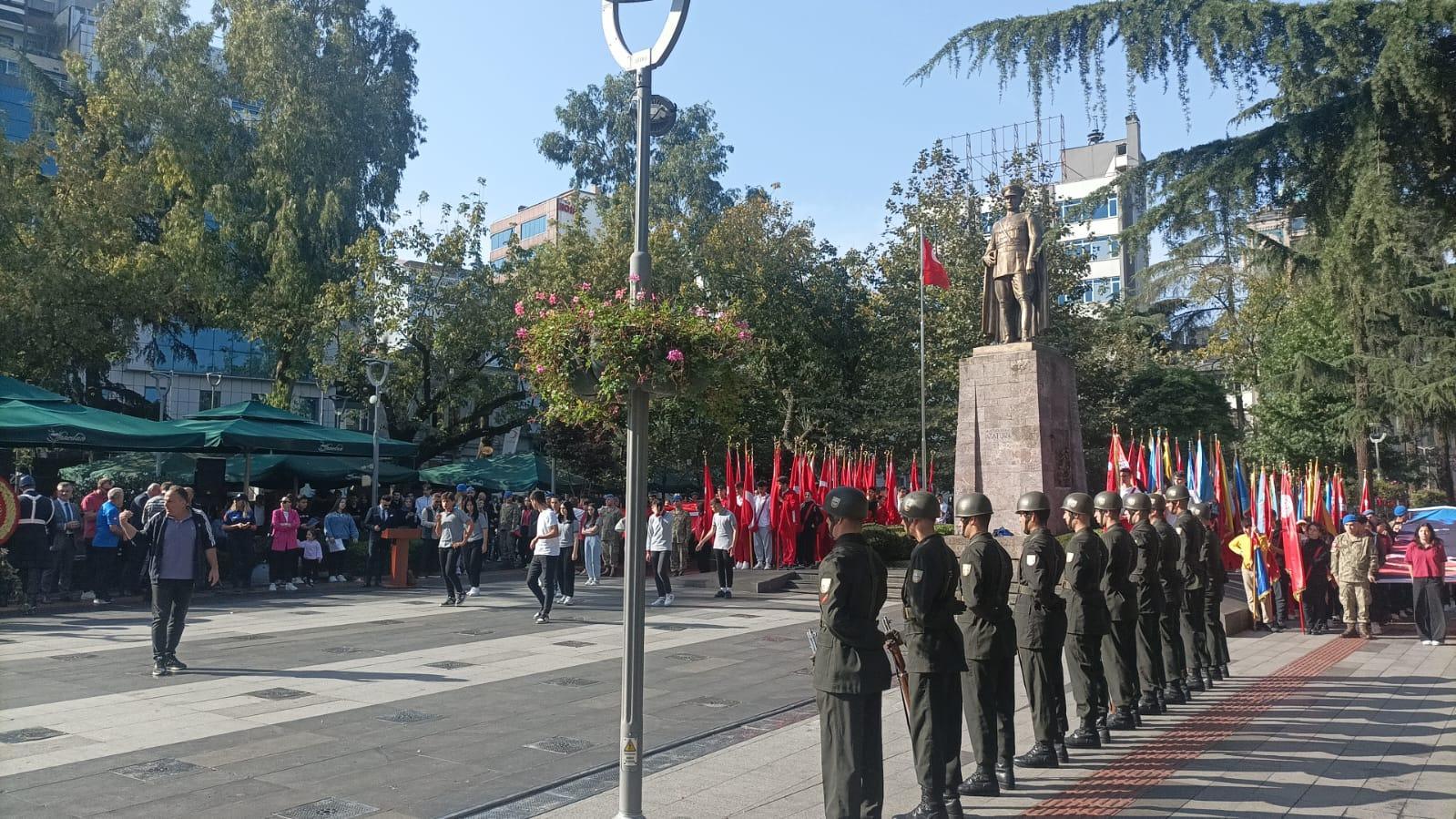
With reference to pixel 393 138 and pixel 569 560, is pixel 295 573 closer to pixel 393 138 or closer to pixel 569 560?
pixel 569 560

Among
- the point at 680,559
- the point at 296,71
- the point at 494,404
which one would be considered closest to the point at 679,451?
the point at 494,404

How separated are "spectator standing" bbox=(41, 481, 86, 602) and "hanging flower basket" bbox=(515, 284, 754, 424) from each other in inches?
494

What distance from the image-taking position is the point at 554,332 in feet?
19.1

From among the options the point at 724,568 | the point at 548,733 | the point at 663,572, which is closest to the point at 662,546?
the point at 663,572

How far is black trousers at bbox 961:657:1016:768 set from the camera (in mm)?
6496

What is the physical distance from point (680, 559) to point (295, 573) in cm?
747

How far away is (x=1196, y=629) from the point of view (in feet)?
33.7

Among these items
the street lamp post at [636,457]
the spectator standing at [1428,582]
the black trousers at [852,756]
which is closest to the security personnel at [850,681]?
the black trousers at [852,756]

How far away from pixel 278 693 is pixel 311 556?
1135 cm

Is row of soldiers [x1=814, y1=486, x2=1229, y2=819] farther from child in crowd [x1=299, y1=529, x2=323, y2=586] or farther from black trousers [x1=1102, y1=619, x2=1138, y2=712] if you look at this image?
A: child in crowd [x1=299, y1=529, x2=323, y2=586]

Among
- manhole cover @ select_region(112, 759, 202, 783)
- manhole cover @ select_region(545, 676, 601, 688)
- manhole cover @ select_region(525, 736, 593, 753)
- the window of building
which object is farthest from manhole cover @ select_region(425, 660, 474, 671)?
the window of building

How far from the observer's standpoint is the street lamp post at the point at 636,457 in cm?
532

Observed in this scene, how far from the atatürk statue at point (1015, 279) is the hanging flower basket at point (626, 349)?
11488 mm

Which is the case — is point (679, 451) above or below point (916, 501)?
above
